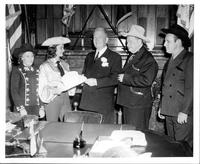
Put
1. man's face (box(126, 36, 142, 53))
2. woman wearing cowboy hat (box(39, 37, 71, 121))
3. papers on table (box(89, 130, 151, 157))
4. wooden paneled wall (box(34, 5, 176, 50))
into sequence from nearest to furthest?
papers on table (box(89, 130, 151, 157)) → man's face (box(126, 36, 142, 53)) → woman wearing cowboy hat (box(39, 37, 71, 121)) → wooden paneled wall (box(34, 5, 176, 50))

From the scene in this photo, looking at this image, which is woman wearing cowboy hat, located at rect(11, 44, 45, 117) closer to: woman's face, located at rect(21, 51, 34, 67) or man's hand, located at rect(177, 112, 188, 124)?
woman's face, located at rect(21, 51, 34, 67)

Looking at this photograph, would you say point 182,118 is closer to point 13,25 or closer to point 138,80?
point 138,80

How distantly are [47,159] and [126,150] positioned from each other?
537 millimetres

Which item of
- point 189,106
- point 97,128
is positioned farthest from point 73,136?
point 189,106

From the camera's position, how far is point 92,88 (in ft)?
12.0

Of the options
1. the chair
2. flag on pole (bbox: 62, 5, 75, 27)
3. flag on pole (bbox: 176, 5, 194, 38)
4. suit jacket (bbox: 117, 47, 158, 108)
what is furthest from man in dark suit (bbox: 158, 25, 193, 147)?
flag on pole (bbox: 62, 5, 75, 27)

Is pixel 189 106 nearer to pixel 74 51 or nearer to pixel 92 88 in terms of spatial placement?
pixel 92 88

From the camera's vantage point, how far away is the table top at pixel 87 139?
205 cm

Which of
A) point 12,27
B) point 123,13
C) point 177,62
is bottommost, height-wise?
point 177,62

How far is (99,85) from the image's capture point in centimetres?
356

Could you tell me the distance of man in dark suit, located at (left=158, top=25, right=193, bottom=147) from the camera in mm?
2957

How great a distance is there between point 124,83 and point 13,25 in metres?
2.25

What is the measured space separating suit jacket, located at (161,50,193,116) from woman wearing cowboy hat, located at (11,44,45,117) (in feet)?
5.36

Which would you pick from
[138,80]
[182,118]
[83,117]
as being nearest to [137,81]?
[138,80]
